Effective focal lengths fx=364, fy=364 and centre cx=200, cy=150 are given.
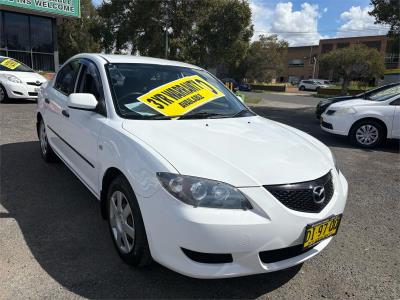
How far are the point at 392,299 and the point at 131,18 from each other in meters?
19.8

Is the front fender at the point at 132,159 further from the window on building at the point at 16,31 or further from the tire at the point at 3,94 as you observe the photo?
the window on building at the point at 16,31

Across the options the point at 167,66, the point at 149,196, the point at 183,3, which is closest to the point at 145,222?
the point at 149,196

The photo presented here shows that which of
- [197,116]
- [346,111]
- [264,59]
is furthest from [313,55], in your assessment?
[197,116]

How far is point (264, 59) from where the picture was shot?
44.9 meters

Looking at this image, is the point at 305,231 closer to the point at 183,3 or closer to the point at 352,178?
the point at 352,178

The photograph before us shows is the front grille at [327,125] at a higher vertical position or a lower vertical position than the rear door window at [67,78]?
lower

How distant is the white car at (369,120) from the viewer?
7.50 metres

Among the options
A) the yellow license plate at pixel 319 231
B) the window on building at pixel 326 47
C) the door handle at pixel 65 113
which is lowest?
the yellow license plate at pixel 319 231

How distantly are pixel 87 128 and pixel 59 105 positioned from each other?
1.15 meters

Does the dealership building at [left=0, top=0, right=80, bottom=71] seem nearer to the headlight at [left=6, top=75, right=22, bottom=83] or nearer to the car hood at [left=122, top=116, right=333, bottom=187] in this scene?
the headlight at [left=6, top=75, right=22, bottom=83]

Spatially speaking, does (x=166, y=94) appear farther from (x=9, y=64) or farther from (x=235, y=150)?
(x=9, y=64)

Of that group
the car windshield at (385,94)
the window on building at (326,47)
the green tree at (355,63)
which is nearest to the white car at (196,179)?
the car windshield at (385,94)

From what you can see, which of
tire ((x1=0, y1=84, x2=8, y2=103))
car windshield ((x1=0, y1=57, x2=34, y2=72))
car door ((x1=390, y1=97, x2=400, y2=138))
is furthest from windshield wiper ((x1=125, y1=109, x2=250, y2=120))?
car windshield ((x1=0, y1=57, x2=34, y2=72))

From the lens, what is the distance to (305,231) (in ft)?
7.70
